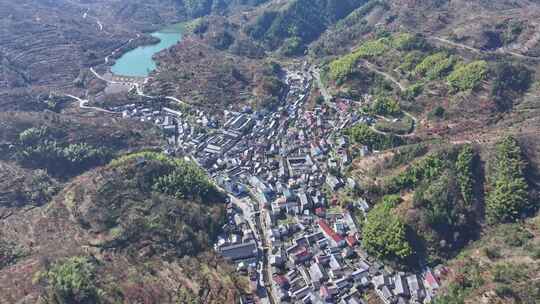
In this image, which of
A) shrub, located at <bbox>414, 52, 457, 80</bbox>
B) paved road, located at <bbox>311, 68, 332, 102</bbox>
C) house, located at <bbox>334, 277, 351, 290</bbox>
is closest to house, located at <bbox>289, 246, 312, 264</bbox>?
house, located at <bbox>334, 277, 351, 290</bbox>

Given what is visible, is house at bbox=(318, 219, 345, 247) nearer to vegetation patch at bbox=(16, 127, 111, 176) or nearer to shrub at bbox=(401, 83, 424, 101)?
shrub at bbox=(401, 83, 424, 101)

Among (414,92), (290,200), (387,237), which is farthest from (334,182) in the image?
(414,92)

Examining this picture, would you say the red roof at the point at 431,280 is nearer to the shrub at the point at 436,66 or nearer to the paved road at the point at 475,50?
the shrub at the point at 436,66

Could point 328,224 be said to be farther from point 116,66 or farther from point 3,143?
point 116,66

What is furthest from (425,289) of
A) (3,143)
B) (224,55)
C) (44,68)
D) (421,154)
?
(44,68)

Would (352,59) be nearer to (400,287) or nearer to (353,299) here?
(400,287)

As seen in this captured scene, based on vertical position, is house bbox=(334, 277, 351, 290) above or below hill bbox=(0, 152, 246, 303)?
below
